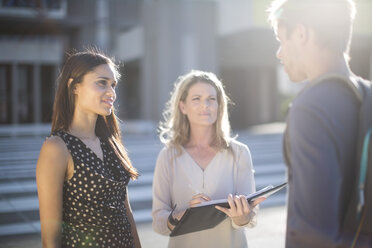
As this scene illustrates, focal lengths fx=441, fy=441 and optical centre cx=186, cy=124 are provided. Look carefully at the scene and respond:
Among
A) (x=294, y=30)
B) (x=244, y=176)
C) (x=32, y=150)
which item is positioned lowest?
(x=32, y=150)

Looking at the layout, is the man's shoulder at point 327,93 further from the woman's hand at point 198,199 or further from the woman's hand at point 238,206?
the woman's hand at point 198,199

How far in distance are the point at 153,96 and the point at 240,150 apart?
62.8 ft

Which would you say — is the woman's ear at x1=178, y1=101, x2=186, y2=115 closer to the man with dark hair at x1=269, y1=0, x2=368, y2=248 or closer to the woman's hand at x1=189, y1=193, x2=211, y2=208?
the woman's hand at x1=189, y1=193, x2=211, y2=208

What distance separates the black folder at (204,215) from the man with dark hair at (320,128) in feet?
2.43

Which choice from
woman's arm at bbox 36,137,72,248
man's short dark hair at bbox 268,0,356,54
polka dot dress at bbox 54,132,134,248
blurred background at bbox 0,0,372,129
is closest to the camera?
man's short dark hair at bbox 268,0,356,54

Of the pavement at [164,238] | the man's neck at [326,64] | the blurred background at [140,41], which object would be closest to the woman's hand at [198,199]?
the man's neck at [326,64]

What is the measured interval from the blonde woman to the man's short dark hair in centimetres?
127

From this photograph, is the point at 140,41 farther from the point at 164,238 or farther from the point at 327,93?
the point at 327,93

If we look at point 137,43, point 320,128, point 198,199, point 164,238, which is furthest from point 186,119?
point 137,43

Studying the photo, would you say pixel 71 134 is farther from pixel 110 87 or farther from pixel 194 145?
pixel 194 145

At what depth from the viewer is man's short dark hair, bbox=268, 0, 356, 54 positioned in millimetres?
1430

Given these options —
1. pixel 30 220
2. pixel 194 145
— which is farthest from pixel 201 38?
pixel 194 145

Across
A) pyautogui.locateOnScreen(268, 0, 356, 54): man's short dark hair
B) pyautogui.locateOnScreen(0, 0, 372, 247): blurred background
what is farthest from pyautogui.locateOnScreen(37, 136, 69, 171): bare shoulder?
pyautogui.locateOnScreen(0, 0, 372, 247): blurred background

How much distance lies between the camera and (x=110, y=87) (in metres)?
2.48
